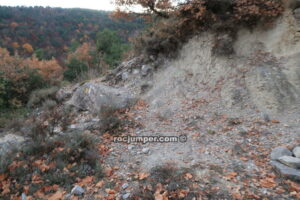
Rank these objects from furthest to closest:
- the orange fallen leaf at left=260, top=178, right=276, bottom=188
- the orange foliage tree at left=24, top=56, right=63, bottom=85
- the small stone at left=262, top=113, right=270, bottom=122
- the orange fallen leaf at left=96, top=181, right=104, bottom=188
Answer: the orange foliage tree at left=24, top=56, right=63, bottom=85
the small stone at left=262, top=113, right=270, bottom=122
the orange fallen leaf at left=96, top=181, right=104, bottom=188
the orange fallen leaf at left=260, top=178, right=276, bottom=188

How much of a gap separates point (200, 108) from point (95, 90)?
11.7 feet

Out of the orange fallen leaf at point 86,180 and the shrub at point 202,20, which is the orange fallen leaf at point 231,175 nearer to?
the orange fallen leaf at point 86,180

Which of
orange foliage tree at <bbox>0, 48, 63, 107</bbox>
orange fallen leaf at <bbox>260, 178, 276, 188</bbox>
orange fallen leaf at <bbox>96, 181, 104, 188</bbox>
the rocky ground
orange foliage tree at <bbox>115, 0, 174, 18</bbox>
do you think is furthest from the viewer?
orange foliage tree at <bbox>0, 48, 63, 107</bbox>

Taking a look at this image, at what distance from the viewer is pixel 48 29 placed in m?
37.3

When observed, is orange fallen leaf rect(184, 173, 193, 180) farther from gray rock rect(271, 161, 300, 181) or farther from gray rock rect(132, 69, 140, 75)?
gray rock rect(132, 69, 140, 75)

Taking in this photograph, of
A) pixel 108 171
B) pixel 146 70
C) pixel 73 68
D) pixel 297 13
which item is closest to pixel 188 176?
pixel 108 171

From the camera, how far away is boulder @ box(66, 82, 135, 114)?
17.3 feet

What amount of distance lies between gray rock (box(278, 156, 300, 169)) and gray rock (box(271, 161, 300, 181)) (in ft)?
0.19

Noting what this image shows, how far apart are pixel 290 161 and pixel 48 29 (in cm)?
4636

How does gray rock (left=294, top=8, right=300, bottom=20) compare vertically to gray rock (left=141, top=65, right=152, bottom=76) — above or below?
above

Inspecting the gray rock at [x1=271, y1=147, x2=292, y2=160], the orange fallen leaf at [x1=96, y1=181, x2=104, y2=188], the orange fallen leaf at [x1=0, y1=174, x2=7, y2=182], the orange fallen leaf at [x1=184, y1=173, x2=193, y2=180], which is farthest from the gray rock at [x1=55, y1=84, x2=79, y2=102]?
the gray rock at [x1=271, y1=147, x2=292, y2=160]

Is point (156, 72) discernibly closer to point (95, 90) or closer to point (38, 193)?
point (95, 90)

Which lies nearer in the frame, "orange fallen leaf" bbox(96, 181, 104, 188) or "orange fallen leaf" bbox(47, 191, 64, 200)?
"orange fallen leaf" bbox(47, 191, 64, 200)

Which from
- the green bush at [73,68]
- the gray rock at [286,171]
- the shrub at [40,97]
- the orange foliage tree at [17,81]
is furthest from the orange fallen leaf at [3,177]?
the green bush at [73,68]
